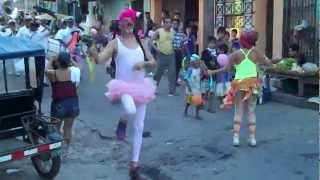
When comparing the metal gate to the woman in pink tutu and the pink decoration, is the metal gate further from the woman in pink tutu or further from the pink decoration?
the woman in pink tutu

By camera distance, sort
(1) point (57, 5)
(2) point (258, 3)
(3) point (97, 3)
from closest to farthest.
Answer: (2) point (258, 3) → (3) point (97, 3) → (1) point (57, 5)

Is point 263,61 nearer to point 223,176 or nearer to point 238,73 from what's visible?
point 238,73

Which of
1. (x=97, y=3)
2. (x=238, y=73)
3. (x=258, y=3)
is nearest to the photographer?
(x=238, y=73)

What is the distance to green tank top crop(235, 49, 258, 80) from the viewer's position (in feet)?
25.2

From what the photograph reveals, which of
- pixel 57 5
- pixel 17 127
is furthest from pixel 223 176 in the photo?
pixel 57 5

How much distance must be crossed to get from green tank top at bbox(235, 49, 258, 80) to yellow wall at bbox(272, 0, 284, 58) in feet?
17.8

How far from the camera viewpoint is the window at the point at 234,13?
48.6ft

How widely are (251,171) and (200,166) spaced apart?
642mm

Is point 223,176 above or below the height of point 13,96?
below

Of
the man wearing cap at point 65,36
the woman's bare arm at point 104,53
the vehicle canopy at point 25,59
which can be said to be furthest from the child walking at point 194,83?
the man wearing cap at point 65,36

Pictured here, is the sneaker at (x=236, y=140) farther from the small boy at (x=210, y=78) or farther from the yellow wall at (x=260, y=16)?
the yellow wall at (x=260, y=16)

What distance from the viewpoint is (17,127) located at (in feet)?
22.5

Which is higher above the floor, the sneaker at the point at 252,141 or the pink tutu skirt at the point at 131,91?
the pink tutu skirt at the point at 131,91

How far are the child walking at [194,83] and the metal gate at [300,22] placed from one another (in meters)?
2.66
